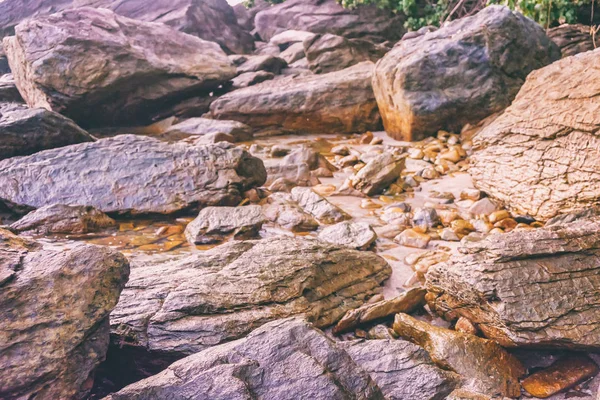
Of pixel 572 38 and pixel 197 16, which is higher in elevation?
pixel 197 16

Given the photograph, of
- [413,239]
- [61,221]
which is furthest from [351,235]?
[61,221]

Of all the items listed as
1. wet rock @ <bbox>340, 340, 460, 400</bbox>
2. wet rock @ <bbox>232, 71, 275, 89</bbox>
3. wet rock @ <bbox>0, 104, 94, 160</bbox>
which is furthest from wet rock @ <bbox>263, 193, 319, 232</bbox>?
wet rock @ <bbox>232, 71, 275, 89</bbox>

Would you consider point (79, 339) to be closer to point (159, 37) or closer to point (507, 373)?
point (507, 373)

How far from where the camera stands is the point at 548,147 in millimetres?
4117

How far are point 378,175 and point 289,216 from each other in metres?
1.27

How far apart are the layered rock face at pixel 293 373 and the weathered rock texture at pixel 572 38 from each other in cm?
861

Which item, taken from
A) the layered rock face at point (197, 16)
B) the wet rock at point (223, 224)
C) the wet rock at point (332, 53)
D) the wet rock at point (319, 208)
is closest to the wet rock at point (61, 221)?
the wet rock at point (223, 224)

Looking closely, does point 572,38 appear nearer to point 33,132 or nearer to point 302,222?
point 302,222

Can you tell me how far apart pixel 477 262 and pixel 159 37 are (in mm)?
8725

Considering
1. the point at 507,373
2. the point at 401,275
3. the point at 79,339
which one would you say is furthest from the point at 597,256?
the point at 79,339

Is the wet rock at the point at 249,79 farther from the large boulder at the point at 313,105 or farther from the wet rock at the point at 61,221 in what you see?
the wet rock at the point at 61,221

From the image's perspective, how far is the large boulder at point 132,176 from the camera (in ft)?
15.3

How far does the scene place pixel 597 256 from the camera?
2564 millimetres

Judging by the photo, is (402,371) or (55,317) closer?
(55,317)
